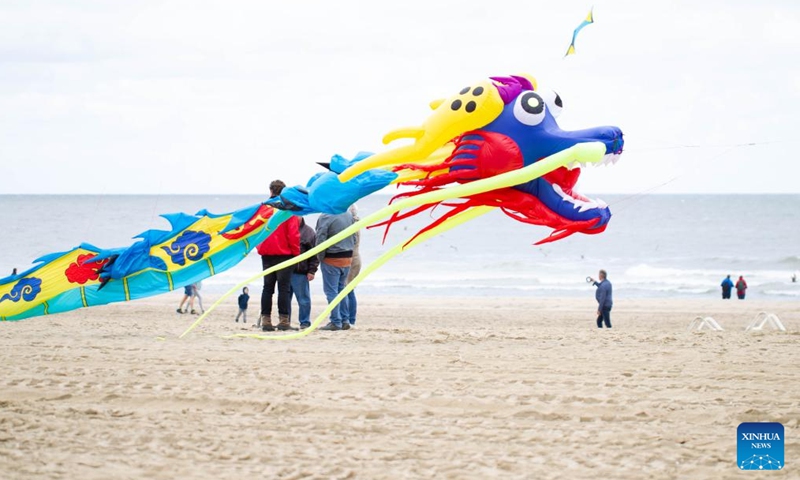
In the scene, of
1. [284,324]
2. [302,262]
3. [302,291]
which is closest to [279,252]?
[302,262]

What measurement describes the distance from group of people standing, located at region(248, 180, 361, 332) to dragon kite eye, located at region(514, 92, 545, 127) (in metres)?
3.36

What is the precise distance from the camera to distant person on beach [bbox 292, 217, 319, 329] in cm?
977

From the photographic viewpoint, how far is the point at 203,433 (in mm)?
5211

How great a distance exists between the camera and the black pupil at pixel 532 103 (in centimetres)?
662

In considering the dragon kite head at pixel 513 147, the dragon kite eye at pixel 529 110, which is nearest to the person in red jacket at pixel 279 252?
the dragon kite head at pixel 513 147

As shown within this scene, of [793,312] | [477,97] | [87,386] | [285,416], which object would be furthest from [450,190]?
[793,312]

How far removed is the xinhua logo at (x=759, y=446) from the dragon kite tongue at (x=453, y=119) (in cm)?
297

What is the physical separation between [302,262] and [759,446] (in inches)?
228

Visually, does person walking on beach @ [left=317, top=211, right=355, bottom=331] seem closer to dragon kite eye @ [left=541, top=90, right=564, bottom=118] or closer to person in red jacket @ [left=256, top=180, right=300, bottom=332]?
person in red jacket @ [left=256, top=180, right=300, bottom=332]

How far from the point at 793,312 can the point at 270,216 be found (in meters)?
16.4

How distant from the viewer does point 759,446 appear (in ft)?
16.0

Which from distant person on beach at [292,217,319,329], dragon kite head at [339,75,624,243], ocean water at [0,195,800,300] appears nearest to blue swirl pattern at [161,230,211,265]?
distant person on beach at [292,217,319,329]

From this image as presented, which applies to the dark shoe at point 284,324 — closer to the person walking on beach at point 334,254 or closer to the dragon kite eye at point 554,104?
the person walking on beach at point 334,254

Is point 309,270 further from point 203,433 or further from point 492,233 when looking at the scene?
point 492,233
